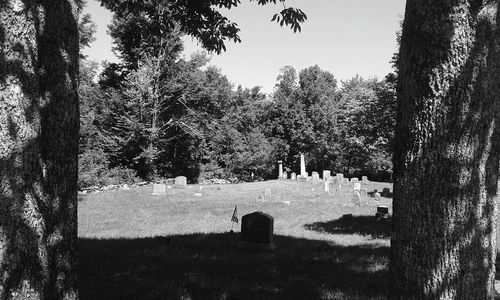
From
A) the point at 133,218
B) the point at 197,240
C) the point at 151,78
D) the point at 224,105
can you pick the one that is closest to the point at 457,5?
the point at 197,240

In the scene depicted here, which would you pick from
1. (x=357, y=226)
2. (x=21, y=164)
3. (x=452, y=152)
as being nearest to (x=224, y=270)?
(x=21, y=164)

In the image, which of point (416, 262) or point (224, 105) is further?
point (224, 105)

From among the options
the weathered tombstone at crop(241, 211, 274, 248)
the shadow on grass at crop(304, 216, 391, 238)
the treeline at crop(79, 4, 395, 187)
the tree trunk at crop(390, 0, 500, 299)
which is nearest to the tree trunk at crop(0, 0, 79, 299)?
the tree trunk at crop(390, 0, 500, 299)

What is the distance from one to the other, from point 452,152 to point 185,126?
3749 cm

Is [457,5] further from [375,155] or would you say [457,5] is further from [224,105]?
[375,155]

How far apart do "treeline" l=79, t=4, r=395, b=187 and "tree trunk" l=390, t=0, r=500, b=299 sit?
23843 mm

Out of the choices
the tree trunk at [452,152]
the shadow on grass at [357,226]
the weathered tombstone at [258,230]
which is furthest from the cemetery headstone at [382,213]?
the tree trunk at [452,152]

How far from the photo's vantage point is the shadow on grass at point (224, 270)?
20.5 ft

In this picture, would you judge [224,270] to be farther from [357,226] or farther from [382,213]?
[382,213]

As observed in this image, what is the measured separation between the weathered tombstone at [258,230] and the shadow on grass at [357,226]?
4474mm

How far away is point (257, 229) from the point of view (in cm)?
1035

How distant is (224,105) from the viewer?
46656 mm

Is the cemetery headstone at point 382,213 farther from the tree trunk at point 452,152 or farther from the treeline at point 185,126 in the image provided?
the tree trunk at point 452,152

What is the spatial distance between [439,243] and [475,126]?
2.90 ft
